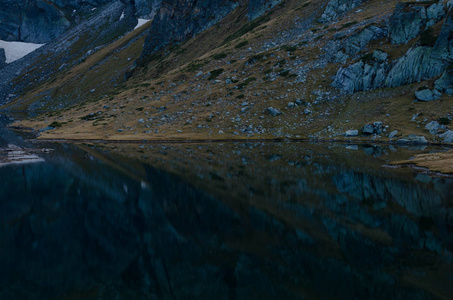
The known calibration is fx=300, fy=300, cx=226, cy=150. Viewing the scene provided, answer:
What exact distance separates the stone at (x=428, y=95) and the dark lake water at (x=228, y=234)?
1550 inches

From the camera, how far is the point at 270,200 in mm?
25234

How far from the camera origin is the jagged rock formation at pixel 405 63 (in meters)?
67.1

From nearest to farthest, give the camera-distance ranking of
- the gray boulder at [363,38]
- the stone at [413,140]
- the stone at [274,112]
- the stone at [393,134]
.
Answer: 1. the stone at [413,140]
2. the stone at [393,134]
3. the stone at [274,112]
4. the gray boulder at [363,38]

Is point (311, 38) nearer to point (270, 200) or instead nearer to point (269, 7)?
point (269, 7)

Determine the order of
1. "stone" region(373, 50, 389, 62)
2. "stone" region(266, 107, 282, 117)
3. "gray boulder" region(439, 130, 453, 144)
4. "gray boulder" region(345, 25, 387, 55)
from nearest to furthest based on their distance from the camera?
1. "gray boulder" region(439, 130, 453, 144)
2. "stone" region(266, 107, 282, 117)
3. "stone" region(373, 50, 389, 62)
4. "gray boulder" region(345, 25, 387, 55)

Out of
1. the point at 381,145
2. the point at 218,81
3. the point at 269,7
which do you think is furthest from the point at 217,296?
the point at 269,7

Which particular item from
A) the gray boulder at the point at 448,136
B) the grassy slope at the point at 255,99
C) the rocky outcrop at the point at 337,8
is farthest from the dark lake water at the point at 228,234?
the rocky outcrop at the point at 337,8

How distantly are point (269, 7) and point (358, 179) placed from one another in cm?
11812

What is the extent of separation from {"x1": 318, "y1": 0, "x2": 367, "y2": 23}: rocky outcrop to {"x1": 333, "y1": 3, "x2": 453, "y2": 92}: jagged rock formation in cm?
2757

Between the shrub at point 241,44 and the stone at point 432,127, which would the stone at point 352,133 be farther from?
the shrub at point 241,44

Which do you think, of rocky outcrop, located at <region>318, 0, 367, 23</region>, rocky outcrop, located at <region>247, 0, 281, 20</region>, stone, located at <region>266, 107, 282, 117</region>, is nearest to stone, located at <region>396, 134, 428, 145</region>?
stone, located at <region>266, 107, 282, 117</region>

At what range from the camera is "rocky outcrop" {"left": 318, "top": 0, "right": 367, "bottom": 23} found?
10547cm

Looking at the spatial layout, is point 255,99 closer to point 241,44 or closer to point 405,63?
point 405,63

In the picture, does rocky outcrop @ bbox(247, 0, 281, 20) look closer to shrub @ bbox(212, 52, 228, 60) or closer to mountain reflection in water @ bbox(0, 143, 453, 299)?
shrub @ bbox(212, 52, 228, 60)
